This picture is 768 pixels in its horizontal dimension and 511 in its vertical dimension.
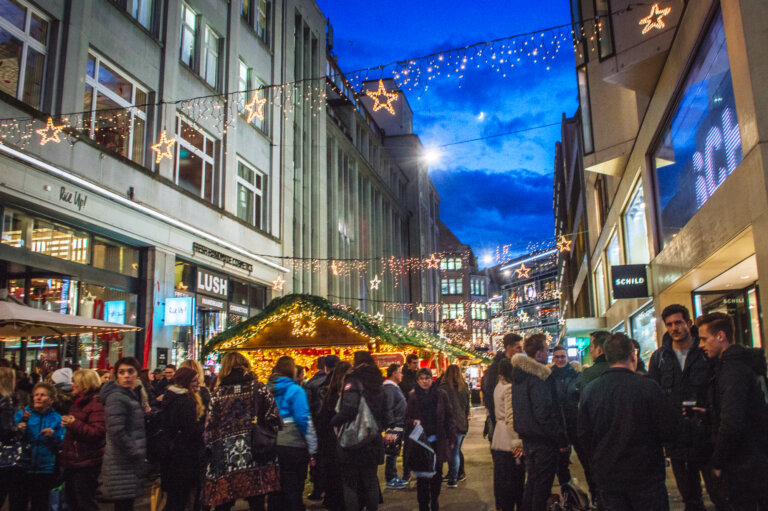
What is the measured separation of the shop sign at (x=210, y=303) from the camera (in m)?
19.2

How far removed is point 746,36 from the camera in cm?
724

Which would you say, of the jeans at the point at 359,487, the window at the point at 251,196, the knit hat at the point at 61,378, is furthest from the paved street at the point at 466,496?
the window at the point at 251,196

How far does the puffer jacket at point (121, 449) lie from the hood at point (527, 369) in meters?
3.64

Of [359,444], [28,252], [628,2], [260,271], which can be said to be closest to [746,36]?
[359,444]

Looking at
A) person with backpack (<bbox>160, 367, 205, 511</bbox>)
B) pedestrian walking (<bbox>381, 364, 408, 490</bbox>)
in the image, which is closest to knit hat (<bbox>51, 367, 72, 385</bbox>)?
person with backpack (<bbox>160, 367, 205, 511</bbox>)

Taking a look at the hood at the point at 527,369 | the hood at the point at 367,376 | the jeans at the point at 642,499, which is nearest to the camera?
the jeans at the point at 642,499

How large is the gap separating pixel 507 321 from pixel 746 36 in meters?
90.9

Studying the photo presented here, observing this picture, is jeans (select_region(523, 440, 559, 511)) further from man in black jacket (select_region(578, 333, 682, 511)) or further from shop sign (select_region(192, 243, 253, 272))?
shop sign (select_region(192, 243, 253, 272))

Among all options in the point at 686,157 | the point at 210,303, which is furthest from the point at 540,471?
the point at 210,303

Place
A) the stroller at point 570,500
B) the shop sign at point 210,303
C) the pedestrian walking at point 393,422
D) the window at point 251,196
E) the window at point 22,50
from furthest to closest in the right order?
the window at point 251,196 → the shop sign at point 210,303 → the window at point 22,50 → the pedestrian walking at point 393,422 → the stroller at point 570,500

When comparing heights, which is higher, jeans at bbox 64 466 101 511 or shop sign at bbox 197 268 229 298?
shop sign at bbox 197 268 229 298

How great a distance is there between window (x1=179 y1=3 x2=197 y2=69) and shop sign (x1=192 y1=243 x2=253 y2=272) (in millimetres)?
5817

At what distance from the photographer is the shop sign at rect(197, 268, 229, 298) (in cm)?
1923

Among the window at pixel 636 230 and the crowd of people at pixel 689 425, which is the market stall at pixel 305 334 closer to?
the window at pixel 636 230
